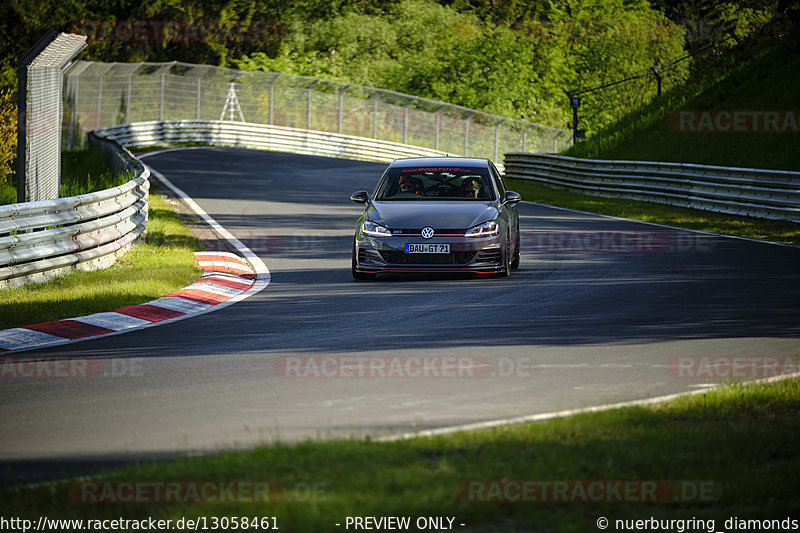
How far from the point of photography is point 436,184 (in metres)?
14.1

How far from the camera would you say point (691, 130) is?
33000 millimetres

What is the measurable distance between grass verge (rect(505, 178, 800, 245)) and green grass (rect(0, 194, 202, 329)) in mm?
9903

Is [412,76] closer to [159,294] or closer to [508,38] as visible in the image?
[508,38]

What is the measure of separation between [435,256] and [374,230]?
82cm

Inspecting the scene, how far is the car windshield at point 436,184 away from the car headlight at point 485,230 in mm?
985

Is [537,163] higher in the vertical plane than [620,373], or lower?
higher

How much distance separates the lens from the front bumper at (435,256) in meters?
12.8

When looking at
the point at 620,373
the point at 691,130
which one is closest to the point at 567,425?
the point at 620,373

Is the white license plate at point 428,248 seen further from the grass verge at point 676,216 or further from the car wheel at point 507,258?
the grass verge at point 676,216

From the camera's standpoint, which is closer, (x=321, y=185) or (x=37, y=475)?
(x=37, y=475)

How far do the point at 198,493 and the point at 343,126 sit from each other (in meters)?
45.0

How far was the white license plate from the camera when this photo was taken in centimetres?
1279

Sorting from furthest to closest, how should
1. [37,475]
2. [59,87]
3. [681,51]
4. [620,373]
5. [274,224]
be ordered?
[681,51] → [274,224] → [59,87] → [620,373] → [37,475]

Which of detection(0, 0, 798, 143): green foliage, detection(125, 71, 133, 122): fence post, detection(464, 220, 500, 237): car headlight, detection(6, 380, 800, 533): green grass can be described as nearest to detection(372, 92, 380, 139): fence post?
detection(125, 71, 133, 122): fence post
